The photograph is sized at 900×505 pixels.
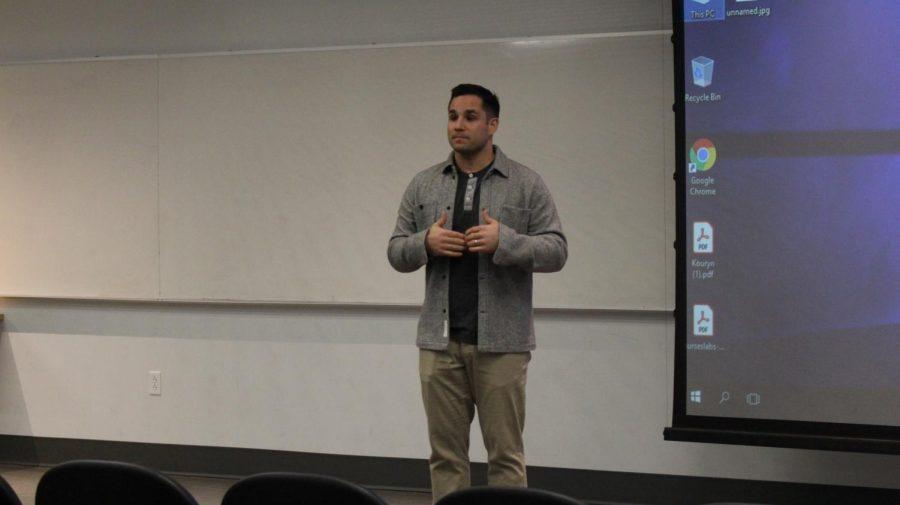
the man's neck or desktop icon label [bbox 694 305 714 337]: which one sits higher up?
the man's neck

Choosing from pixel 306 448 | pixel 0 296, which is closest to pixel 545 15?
pixel 306 448

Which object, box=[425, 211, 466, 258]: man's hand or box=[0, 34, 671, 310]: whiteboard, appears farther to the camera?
box=[0, 34, 671, 310]: whiteboard

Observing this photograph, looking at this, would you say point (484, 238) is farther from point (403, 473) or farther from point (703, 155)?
point (403, 473)

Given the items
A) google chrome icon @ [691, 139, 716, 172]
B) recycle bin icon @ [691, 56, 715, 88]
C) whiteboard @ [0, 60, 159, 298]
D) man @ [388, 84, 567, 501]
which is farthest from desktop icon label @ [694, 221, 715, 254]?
whiteboard @ [0, 60, 159, 298]

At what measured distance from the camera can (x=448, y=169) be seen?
2869 mm

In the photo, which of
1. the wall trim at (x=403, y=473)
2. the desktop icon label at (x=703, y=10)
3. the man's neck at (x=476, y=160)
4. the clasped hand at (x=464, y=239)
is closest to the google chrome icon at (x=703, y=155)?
the desktop icon label at (x=703, y=10)

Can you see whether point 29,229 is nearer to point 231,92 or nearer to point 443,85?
point 231,92

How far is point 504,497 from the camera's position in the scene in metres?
1.62

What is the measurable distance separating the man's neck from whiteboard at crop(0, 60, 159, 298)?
216cm

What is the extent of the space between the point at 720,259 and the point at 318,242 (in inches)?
74.0

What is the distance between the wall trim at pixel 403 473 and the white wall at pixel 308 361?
0.04 m

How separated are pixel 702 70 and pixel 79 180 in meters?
3.02

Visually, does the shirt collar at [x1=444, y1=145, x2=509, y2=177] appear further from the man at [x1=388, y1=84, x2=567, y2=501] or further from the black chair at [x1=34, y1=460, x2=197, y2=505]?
the black chair at [x1=34, y1=460, x2=197, y2=505]

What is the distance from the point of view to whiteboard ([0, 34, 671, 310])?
396cm
